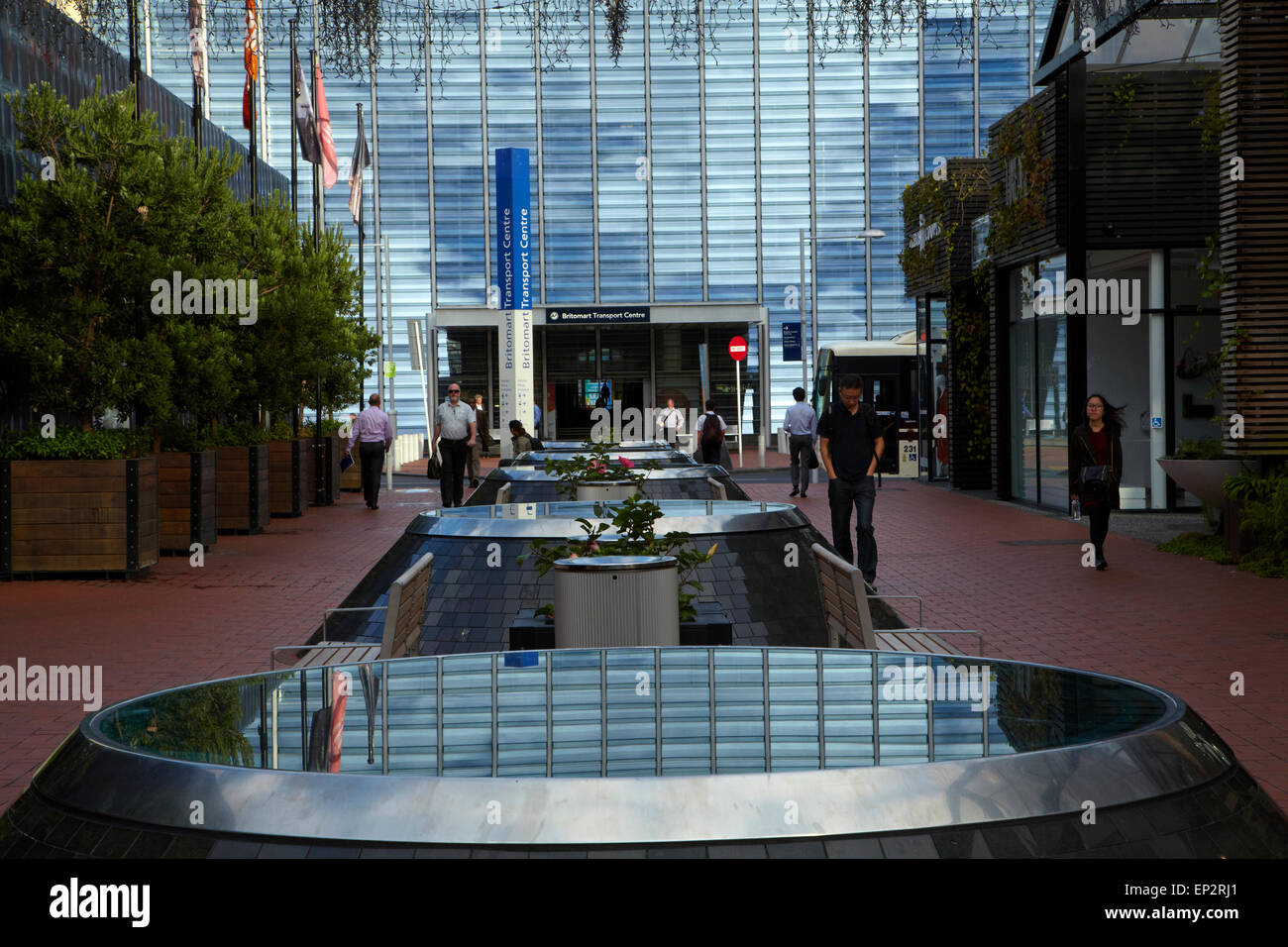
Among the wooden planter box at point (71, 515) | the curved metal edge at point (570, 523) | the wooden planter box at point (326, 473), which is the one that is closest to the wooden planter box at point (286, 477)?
the wooden planter box at point (326, 473)

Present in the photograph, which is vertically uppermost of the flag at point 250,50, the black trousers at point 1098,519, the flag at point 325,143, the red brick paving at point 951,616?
the flag at point 325,143

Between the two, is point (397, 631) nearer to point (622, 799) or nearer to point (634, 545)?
point (634, 545)

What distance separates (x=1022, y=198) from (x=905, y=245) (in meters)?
10.1

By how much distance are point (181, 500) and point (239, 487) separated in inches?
120

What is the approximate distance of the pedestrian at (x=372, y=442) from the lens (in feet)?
83.8

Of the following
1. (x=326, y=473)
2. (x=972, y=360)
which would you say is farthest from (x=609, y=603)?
(x=972, y=360)

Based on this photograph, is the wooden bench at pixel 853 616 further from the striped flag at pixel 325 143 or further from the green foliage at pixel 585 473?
the striped flag at pixel 325 143

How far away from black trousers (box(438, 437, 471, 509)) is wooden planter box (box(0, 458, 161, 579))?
26.3ft

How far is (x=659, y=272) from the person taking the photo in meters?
61.1

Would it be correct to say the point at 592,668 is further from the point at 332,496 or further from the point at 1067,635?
the point at 332,496

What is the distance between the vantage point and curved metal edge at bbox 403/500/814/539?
7543 mm

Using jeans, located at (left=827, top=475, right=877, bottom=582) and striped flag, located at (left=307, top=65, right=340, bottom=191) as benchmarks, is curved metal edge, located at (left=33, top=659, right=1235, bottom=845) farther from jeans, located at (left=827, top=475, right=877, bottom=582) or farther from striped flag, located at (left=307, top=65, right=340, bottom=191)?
striped flag, located at (left=307, top=65, right=340, bottom=191)

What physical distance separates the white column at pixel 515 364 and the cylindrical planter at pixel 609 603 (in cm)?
2388

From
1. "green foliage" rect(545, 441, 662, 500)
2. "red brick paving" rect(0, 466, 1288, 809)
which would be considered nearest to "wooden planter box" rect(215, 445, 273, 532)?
"red brick paving" rect(0, 466, 1288, 809)
